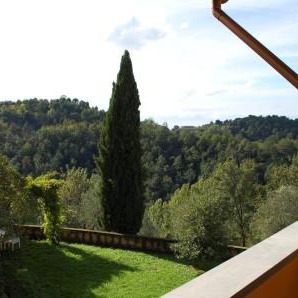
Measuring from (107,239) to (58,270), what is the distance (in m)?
3.03

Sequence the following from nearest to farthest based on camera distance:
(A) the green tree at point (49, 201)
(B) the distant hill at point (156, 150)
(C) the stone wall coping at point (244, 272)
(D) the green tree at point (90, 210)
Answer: (C) the stone wall coping at point (244, 272)
(A) the green tree at point (49, 201)
(D) the green tree at point (90, 210)
(B) the distant hill at point (156, 150)

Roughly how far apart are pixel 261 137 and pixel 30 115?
32594 mm

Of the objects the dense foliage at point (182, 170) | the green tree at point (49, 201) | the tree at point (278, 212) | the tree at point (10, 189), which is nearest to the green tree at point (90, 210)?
the dense foliage at point (182, 170)

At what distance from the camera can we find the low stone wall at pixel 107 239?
14.4 m

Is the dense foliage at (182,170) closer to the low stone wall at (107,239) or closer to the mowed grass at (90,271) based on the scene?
the low stone wall at (107,239)

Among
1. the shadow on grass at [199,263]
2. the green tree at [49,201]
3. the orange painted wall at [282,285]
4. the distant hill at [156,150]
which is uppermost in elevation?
the distant hill at [156,150]

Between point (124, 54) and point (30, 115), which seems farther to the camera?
point (30, 115)

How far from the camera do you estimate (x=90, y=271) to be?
1216cm

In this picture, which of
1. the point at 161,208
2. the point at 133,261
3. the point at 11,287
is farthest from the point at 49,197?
the point at 161,208

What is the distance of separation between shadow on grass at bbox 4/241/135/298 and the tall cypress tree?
213cm

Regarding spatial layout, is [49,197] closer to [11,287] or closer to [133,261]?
[133,261]

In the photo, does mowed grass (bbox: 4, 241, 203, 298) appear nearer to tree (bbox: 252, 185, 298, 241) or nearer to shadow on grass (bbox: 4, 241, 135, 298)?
shadow on grass (bbox: 4, 241, 135, 298)

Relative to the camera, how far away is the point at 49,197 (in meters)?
14.2

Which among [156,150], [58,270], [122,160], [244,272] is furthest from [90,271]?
[156,150]
